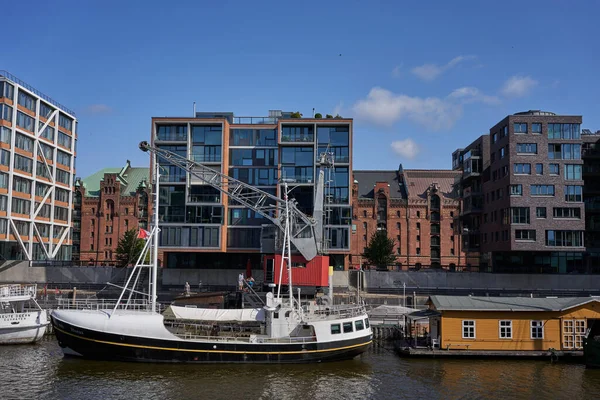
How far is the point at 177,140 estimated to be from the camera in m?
80.4

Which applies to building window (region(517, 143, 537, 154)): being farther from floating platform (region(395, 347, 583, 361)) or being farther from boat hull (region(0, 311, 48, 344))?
boat hull (region(0, 311, 48, 344))

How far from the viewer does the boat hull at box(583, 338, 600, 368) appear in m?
41.1

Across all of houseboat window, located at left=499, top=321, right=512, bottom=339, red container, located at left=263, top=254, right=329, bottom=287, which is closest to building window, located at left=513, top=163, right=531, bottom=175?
red container, located at left=263, top=254, right=329, bottom=287

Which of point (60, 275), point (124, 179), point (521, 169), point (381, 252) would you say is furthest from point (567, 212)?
point (124, 179)

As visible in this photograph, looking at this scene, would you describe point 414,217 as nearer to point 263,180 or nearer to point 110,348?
point 263,180

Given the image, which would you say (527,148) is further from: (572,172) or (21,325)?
(21,325)

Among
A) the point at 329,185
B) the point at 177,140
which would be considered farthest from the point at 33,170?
the point at 329,185

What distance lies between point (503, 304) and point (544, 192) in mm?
38451

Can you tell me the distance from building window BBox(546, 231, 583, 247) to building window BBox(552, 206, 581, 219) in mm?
2276

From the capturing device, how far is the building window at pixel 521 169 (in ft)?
263

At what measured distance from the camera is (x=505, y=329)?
45344 millimetres

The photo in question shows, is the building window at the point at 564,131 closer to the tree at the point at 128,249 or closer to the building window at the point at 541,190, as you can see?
the building window at the point at 541,190

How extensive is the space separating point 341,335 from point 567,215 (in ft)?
161

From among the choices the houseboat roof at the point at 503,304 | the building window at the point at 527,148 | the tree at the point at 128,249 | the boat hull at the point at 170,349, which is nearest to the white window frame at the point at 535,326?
the houseboat roof at the point at 503,304
